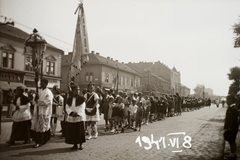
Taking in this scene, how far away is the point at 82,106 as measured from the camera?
6.04 m

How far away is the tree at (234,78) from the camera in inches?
314

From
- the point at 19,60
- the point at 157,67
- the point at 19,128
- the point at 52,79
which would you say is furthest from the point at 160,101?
the point at 157,67

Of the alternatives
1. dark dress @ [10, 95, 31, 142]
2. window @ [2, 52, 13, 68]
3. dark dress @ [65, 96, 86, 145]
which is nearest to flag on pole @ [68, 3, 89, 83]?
window @ [2, 52, 13, 68]

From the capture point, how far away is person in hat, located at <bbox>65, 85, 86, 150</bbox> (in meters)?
5.73

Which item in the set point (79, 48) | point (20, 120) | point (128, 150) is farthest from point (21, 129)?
point (79, 48)

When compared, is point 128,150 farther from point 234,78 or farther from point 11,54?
point 234,78

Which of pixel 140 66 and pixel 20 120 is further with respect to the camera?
pixel 140 66

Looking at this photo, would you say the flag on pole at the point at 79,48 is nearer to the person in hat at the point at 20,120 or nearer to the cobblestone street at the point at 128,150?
the person in hat at the point at 20,120

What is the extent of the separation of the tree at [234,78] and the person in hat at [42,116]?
6.06 meters

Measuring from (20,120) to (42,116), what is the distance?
622 millimetres

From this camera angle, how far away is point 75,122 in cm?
585

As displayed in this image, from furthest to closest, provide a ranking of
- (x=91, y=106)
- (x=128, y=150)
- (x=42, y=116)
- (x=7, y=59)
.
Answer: (x=91, y=106) → (x=7, y=59) → (x=42, y=116) → (x=128, y=150)

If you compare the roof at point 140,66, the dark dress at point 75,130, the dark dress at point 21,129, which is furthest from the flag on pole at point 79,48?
the roof at point 140,66

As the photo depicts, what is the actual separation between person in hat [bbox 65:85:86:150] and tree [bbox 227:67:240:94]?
5215mm
